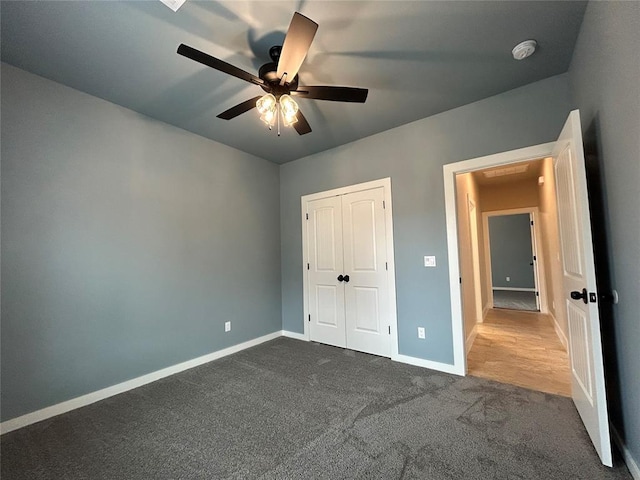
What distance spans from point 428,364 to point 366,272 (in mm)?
1204

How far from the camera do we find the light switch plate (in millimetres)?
2892

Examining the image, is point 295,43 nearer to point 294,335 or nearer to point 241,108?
point 241,108

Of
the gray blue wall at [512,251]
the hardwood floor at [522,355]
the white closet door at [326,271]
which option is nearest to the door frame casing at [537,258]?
the hardwood floor at [522,355]

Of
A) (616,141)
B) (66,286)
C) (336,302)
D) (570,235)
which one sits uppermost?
(616,141)

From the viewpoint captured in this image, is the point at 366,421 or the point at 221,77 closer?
the point at 366,421

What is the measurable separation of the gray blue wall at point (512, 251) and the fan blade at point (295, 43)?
26.5 feet

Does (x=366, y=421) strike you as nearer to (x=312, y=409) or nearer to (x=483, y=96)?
(x=312, y=409)

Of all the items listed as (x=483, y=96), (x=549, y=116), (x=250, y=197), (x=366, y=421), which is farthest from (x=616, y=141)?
(x=250, y=197)

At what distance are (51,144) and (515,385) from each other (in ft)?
14.8

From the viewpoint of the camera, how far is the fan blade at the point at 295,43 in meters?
1.33

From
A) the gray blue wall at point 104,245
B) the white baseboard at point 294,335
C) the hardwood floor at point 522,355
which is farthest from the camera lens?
the white baseboard at point 294,335

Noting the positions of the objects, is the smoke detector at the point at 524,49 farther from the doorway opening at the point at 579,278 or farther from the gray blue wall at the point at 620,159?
the doorway opening at the point at 579,278

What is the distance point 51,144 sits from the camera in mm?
2213

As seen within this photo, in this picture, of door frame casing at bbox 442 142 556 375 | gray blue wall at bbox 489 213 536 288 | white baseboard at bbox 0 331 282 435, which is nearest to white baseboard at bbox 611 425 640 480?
door frame casing at bbox 442 142 556 375
